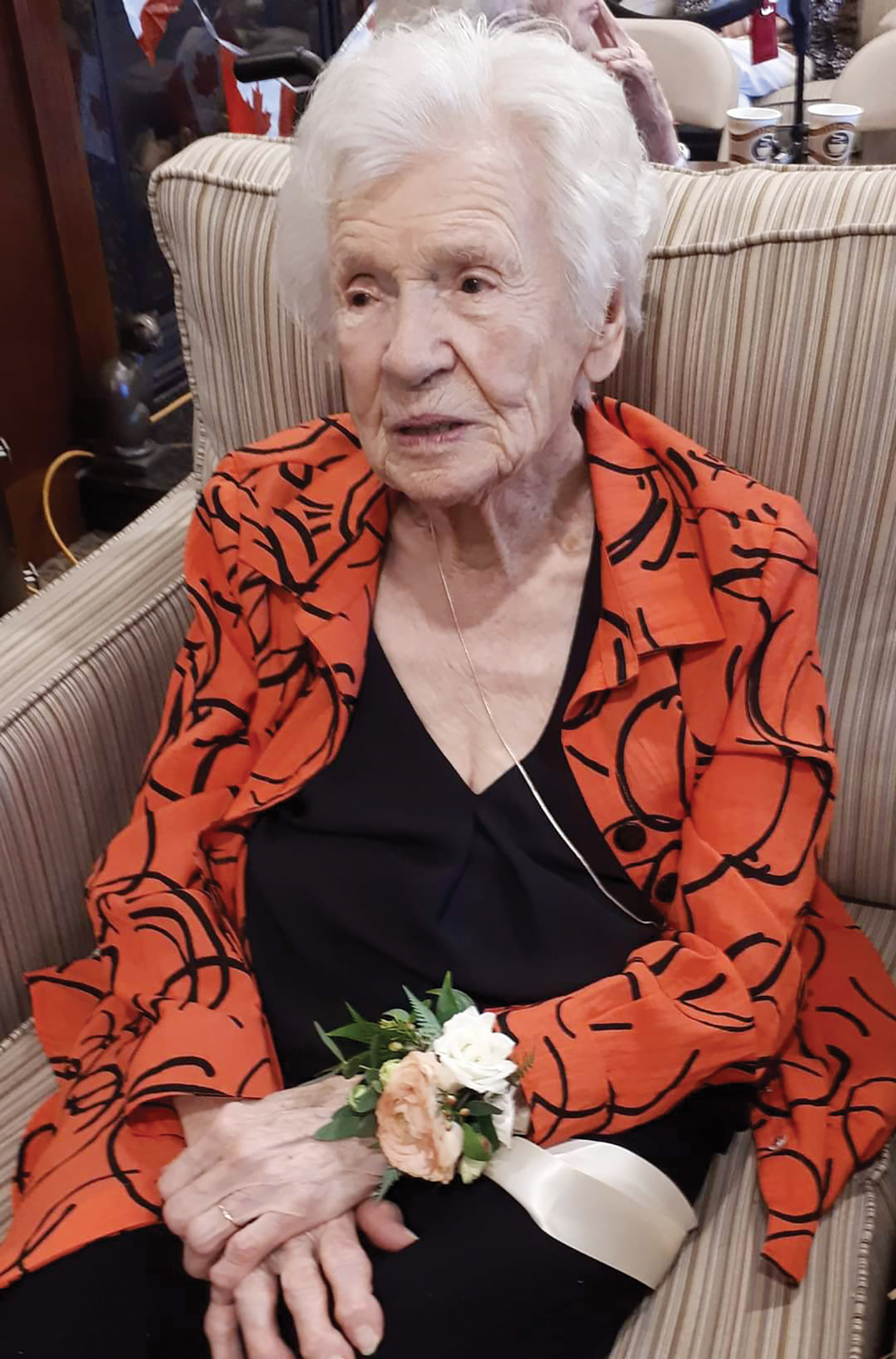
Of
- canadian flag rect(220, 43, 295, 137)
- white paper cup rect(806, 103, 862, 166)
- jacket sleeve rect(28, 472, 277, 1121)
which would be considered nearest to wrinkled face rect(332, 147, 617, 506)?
jacket sleeve rect(28, 472, 277, 1121)

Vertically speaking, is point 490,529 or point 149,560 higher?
point 490,529

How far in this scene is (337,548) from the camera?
1169mm

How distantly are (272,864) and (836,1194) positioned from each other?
560mm

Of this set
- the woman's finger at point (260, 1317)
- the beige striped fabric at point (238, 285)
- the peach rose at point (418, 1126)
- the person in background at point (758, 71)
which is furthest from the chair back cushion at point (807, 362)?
the person in background at point (758, 71)

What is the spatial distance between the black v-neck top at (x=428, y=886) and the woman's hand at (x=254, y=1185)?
0.11 meters

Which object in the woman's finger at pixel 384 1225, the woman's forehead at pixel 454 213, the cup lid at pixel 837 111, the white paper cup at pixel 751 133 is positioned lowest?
the woman's finger at pixel 384 1225

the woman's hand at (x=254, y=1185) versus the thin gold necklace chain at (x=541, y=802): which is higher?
the thin gold necklace chain at (x=541, y=802)

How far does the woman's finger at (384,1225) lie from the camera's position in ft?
3.06

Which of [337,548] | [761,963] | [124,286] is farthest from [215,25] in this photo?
[761,963]

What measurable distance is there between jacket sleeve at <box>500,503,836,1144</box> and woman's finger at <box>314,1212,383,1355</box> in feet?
0.54

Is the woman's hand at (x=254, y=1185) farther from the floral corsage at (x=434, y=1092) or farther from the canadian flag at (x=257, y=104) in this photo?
the canadian flag at (x=257, y=104)

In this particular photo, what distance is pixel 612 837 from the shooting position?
1.07 m

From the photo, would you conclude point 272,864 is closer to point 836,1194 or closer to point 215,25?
point 836,1194

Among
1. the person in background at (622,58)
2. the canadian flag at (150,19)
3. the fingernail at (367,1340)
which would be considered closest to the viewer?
the fingernail at (367,1340)
